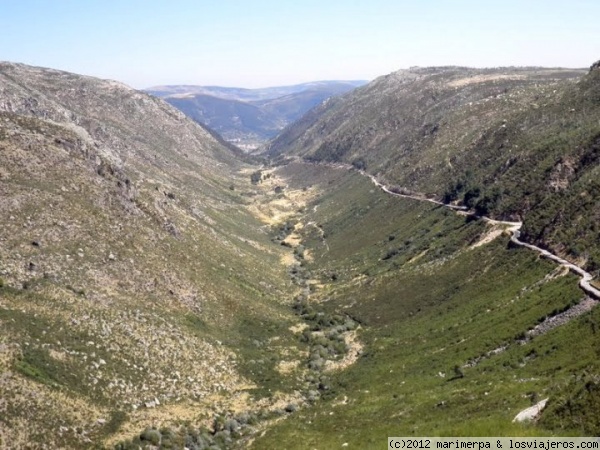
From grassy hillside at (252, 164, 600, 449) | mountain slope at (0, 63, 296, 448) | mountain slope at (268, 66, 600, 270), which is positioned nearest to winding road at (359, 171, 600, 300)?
grassy hillside at (252, 164, 600, 449)

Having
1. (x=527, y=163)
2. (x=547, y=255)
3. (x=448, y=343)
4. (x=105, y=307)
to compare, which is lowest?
(x=448, y=343)

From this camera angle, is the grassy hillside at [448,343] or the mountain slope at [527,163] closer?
the grassy hillside at [448,343]

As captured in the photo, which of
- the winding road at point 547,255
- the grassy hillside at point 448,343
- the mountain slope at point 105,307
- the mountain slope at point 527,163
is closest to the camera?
the grassy hillside at point 448,343

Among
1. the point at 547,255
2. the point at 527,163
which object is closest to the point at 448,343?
the point at 547,255

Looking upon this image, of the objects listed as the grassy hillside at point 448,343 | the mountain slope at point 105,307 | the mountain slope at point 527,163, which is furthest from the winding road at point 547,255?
the mountain slope at point 105,307

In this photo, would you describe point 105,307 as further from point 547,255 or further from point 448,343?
point 547,255

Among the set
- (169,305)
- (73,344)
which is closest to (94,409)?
(73,344)

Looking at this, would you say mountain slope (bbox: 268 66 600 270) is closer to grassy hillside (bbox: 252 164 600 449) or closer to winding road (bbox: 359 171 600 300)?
winding road (bbox: 359 171 600 300)

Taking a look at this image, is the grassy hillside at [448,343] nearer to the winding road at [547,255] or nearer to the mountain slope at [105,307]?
the winding road at [547,255]
